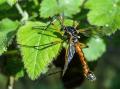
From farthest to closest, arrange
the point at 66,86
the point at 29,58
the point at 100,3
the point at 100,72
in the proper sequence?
the point at 100,72
the point at 66,86
the point at 100,3
the point at 29,58

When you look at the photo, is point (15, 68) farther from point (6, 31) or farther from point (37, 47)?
point (37, 47)

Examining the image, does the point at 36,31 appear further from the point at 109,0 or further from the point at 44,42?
the point at 109,0

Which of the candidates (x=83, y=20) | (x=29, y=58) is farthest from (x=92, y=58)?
(x=29, y=58)

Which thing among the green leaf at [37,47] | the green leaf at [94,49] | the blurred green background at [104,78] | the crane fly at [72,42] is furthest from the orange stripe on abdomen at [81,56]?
the blurred green background at [104,78]

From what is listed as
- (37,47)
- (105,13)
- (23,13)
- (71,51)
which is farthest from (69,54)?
(23,13)

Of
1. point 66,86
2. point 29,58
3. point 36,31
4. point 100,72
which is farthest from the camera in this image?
point 100,72

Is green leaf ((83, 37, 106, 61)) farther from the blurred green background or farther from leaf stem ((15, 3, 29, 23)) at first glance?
the blurred green background

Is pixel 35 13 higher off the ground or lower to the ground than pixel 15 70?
higher
